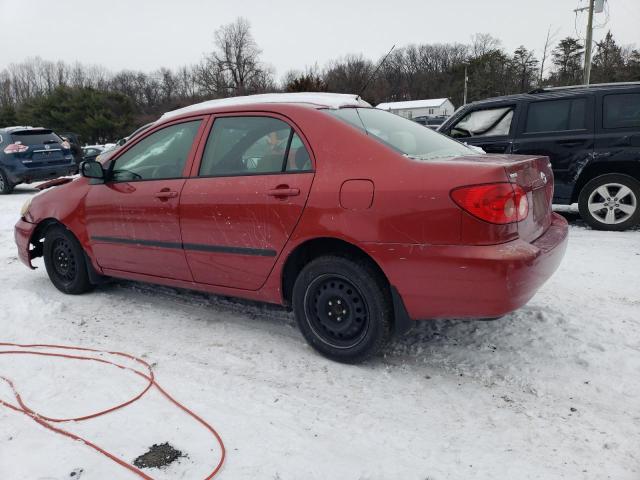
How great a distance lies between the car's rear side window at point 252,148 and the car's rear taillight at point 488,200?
97cm

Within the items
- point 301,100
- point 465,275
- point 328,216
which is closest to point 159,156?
point 301,100

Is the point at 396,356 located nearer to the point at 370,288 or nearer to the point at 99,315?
the point at 370,288

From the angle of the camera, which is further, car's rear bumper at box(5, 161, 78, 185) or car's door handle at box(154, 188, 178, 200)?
car's rear bumper at box(5, 161, 78, 185)

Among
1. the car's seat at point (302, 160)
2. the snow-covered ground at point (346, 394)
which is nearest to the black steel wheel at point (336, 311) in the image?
the snow-covered ground at point (346, 394)

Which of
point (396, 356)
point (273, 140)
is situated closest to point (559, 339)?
point (396, 356)

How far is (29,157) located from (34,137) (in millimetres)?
643

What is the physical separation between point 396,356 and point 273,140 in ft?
5.36

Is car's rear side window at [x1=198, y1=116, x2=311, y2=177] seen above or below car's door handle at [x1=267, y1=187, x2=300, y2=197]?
above

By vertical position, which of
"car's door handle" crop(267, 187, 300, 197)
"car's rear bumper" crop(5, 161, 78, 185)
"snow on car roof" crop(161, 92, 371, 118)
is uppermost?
"snow on car roof" crop(161, 92, 371, 118)

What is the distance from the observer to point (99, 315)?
3.93 meters

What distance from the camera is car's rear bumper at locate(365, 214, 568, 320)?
7.96 feet

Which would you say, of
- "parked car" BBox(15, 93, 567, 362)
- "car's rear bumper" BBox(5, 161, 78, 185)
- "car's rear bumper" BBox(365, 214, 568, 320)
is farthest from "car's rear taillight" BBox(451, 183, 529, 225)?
"car's rear bumper" BBox(5, 161, 78, 185)

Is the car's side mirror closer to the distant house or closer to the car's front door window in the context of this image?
the car's front door window

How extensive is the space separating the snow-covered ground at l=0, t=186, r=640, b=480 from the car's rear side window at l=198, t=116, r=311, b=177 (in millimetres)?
1210
